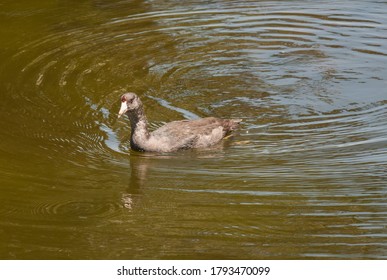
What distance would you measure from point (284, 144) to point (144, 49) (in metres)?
4.88

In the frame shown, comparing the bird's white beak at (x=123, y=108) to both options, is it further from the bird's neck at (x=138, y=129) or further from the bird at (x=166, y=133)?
the bird's neck at (x=138, y=129)

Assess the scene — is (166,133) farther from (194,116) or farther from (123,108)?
(194,116)

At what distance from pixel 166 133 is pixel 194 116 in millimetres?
1353

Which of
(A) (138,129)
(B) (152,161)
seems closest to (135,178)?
(B) (152,161)

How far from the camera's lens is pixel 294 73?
1429 centimetres

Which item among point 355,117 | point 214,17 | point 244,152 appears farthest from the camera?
point 214,17

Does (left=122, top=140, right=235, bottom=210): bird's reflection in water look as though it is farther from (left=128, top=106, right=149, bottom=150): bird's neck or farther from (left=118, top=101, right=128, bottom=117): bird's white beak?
(left=118, top=101, right=128, bottom=117): bird's white beak

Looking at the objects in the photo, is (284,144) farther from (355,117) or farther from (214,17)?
(214,17)

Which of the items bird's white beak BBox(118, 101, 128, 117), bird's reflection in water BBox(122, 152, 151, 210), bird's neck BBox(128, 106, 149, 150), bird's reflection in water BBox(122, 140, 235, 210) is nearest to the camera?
bird's reflection in water BBox(122, 152, 151, 210)

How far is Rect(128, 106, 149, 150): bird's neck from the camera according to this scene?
1139cm

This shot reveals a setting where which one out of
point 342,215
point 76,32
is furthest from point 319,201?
point 76,32

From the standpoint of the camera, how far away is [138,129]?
37.4ft

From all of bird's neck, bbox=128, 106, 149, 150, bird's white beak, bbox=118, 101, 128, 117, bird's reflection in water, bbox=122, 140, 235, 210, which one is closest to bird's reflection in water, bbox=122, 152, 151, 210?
bird's reflection in water, bbox=122, 140, 235, 210

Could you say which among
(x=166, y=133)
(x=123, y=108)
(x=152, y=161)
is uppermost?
(x=123, y=108)
